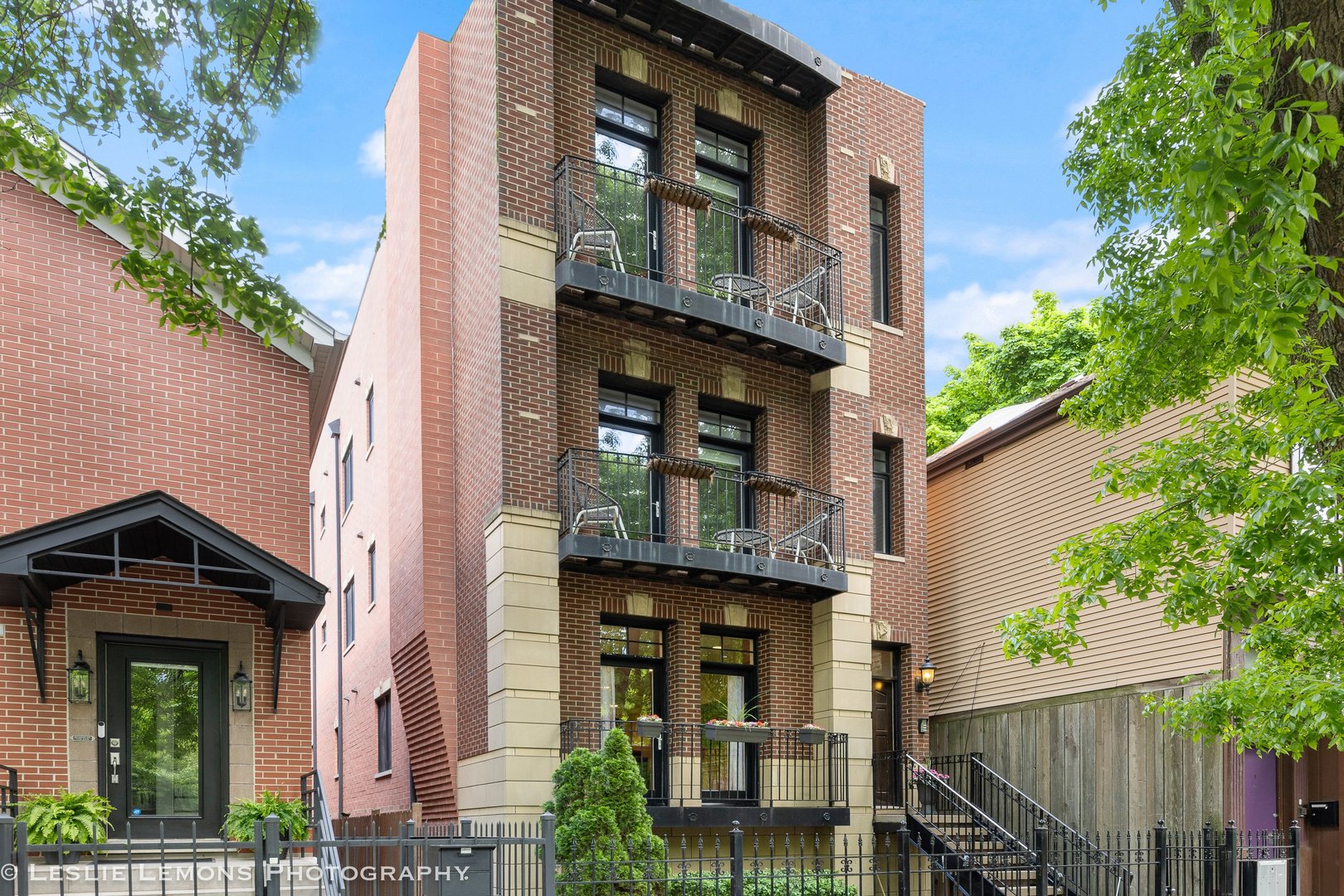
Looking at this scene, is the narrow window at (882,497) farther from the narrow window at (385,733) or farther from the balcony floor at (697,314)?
the narrow window at (385,733)

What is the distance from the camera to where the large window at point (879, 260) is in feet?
68.9

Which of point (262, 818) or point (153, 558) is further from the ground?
point (153, 558)

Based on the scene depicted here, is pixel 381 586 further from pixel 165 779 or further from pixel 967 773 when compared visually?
pixel 967 773

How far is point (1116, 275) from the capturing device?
44.1 ft

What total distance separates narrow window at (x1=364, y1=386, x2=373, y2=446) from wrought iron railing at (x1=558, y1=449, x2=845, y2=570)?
8474mm

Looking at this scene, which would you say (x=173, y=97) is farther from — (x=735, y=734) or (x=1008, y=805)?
(x=1008, y=805)

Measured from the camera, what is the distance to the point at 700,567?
16188 mm

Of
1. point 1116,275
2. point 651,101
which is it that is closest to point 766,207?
point 651,101

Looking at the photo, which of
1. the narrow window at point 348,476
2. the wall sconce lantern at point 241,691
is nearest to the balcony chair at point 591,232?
the wall sconce lantern at point 241,691

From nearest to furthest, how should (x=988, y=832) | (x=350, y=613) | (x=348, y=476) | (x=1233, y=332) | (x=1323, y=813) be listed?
(x=1233, y=332), (x=1323, y=813), (x=988, y=832), (x=350, y=613), (x=348, y=476)

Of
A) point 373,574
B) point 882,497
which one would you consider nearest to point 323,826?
point 373,574

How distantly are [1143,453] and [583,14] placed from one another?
1012 cm

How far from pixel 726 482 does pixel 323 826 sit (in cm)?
770

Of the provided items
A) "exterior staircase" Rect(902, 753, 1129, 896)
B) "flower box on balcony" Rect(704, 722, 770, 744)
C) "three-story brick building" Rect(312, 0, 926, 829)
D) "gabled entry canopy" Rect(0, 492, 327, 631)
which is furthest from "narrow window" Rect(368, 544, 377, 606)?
"exterior staircase" Rect(902, 753, 1129, 896)
